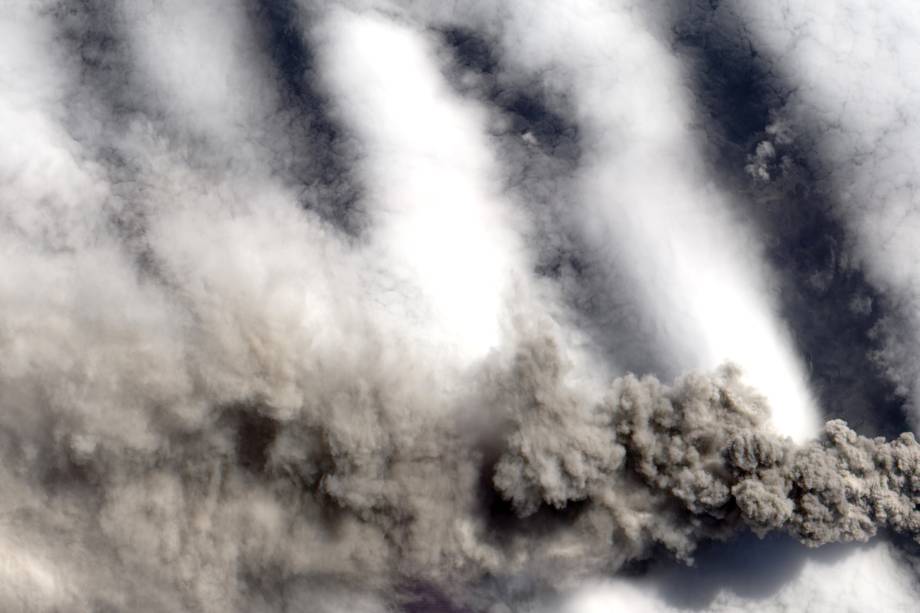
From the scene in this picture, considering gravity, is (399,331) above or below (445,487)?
above

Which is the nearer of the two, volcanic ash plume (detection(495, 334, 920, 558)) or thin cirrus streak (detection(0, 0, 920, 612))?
volcanic ash plume (detection(495, 334, 920, 558))

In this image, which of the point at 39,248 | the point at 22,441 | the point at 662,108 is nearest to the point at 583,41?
the point at 662,108

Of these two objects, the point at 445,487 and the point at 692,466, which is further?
the point at 445,487

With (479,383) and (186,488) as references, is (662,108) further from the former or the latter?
(186,488)

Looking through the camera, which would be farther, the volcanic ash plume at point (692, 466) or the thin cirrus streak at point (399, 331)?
the thin cirrus streak at point (399, 331)

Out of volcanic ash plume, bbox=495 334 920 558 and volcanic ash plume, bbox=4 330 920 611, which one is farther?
volcanic ash plume, bbox=4 330 920 611

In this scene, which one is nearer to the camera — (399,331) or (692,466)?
(692,466)

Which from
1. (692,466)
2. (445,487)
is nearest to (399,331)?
(445,487)

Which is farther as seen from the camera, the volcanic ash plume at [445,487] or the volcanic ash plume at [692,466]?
the volcanic ash plume at [445,487]

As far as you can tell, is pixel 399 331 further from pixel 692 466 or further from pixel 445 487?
pixel 692 466
